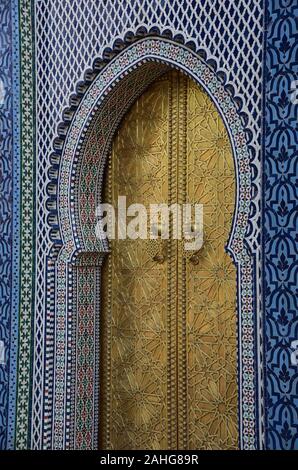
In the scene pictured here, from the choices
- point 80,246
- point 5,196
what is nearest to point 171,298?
point 80,246

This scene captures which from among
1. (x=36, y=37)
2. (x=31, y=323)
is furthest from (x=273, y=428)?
(x=36, y=37)

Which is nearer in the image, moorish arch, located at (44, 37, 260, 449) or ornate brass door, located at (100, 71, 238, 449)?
ornate brass door, located at (100, 71, 238, 449)

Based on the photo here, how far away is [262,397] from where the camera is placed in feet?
9.98

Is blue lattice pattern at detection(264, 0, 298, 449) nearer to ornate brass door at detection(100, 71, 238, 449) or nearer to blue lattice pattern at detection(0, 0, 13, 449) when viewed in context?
ornate brass door at detection(100, 71, 238, 449)

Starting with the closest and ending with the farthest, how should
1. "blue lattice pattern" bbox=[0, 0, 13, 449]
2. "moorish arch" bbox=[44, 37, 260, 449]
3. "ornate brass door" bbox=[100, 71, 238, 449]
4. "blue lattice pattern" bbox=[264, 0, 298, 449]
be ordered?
"blue lattice pattern" bbox=[264, 0, 298, 449] → "ornate brass door" bbox=[100, 71, 238, 449] → "moorish arch" bbox=[44, 37, 260, 449] → "blue lattice pattern" bbox=[0, 0, 13, 449]

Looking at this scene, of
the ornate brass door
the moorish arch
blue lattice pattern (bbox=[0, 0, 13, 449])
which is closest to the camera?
the ornate brass door

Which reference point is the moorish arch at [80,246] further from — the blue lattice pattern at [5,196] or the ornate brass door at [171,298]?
the blue lattice pattern at [5,196]

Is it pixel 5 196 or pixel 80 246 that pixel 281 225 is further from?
pixel 5 196

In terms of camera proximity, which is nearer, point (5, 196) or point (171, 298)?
point (171, 298)

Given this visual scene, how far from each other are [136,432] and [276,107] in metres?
2.11

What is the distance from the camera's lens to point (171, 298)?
3.87 meters

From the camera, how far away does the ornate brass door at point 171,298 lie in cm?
367

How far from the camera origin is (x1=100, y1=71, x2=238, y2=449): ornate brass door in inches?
144

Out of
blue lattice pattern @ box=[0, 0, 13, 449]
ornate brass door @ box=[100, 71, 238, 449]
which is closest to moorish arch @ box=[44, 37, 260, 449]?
ornate brass door @ box=[100, 71, 238, 449]
